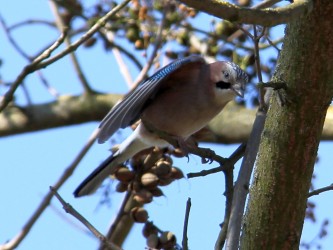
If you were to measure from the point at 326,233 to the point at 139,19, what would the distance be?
1.56 m

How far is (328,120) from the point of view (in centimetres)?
473

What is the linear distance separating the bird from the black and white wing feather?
27 mm

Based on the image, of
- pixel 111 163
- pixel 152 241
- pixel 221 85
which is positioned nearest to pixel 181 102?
pixel 221 85

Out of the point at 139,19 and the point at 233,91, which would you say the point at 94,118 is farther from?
the point at 233,91

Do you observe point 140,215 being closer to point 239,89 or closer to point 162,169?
point 162,169

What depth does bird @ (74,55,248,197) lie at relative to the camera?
3.87 meters

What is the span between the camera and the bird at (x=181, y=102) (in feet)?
12.7

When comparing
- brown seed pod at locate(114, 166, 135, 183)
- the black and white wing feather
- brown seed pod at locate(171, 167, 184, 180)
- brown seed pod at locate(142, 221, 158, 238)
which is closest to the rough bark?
the black and white wing feather

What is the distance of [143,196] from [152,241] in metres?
0.30

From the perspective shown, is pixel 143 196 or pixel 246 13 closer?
pixel 246 13

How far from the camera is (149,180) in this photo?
3.29m

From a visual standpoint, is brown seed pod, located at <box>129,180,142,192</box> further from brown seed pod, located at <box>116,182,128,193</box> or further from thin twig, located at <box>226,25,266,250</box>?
thin twig, located at <box>226,25,266,250</box>

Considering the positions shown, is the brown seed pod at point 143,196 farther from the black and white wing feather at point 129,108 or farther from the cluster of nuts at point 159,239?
the black and white wing feather at point 129,108

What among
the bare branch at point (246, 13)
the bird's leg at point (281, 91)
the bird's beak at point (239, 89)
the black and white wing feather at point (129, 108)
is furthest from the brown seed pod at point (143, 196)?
the bare branch at point (246, 13)
